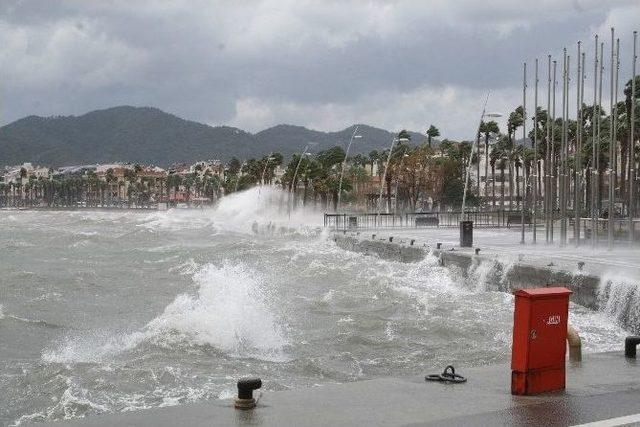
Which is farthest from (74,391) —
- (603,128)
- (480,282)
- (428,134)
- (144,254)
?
(428,134)

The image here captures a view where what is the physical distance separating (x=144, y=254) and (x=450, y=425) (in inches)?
1508

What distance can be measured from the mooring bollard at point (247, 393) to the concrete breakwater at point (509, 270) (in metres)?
12.2

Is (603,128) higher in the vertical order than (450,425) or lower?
higher

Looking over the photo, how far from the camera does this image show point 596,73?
115 ft

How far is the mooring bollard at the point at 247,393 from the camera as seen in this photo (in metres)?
8.02

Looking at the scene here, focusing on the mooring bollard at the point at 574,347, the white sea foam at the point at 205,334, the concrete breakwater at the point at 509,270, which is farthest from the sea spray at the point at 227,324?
the concrete breakwater at the point at 509,270

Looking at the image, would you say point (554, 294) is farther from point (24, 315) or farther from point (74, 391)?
point (24, 315)

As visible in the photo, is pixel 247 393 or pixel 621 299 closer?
pixel 247 393

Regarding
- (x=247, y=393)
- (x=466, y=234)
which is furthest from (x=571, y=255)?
(x=247, y=393)

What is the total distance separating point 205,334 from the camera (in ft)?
52.8

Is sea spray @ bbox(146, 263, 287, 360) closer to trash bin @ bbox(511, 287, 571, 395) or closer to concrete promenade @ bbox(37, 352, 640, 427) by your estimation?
concrete promenade @ bbox(37, 352, 640, 427)

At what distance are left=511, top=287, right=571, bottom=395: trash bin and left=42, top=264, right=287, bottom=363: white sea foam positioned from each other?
628 centimetres

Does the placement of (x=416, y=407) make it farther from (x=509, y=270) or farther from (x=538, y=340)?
(x=509, y=270)

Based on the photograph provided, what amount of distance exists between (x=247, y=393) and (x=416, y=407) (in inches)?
59.7
